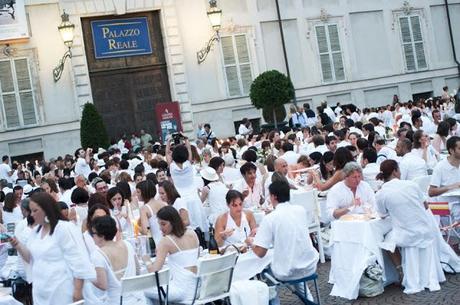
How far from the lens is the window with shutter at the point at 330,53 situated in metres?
34.2

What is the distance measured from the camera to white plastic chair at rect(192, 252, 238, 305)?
28.2 ft

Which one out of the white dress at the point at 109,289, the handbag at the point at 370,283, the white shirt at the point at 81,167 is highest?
the white shirt at the point at 81,167

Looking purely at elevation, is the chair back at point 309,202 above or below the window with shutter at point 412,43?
below

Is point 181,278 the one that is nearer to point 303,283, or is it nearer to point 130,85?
point 303,283

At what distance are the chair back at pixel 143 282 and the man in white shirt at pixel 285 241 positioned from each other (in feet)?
4.72

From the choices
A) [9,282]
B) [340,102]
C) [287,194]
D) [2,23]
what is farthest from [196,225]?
[340,102]

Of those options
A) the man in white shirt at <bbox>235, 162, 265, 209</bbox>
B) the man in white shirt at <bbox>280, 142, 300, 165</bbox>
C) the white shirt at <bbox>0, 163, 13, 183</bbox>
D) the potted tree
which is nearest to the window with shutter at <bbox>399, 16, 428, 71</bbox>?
the potted tree

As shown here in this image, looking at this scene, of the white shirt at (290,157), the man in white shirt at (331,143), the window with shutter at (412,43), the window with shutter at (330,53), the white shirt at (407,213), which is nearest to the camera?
the white shirt at (407,213)

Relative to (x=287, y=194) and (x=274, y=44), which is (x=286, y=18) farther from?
(x=287, y=194)

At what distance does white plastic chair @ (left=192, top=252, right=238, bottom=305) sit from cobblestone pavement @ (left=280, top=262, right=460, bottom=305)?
1.82 m

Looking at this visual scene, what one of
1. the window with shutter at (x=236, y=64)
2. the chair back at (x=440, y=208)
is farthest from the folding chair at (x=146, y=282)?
the window with shutter at (x=236, y=64)

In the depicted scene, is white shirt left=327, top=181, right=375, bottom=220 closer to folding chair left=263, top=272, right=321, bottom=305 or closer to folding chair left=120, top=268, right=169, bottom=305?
folding chair left=263, top=272, right=321, bottom=305

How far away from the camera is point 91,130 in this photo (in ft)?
88.3

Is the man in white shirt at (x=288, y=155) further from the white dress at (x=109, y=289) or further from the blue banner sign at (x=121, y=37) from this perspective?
the blue banner sign at (x=121, y=37)
